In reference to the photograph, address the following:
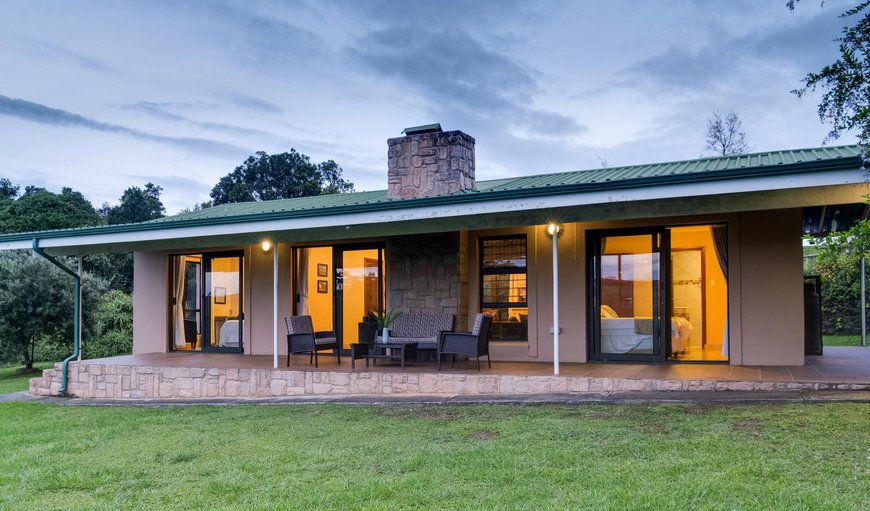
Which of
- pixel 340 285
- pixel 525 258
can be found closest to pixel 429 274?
pixel 525 258

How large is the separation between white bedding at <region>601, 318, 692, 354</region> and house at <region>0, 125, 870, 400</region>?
0.02 m

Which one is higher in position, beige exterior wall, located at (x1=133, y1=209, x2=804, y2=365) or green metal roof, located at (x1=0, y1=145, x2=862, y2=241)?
green metal roof, located at (x1=0, y1=145, x2=862, y2=241)

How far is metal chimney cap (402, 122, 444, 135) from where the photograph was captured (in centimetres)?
1038

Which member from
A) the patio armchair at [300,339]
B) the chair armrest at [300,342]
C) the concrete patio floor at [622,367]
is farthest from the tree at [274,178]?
the chair armrest at [300,342]

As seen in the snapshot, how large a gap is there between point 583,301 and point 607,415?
3682 mm

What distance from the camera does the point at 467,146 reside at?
1021cm

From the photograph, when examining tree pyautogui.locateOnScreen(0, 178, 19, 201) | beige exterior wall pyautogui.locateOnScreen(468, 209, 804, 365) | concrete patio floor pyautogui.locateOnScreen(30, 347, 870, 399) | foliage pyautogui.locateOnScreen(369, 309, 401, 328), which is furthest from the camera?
tree pyautogui.locateOnScreen(0, 178, 19, 201)

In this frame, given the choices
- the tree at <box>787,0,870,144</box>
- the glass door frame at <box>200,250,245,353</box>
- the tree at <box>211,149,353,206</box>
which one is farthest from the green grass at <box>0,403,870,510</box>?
the tree at <box>211,149,353,206</box>

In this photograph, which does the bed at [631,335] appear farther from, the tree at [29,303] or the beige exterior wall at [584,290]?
the tree at [29,303]

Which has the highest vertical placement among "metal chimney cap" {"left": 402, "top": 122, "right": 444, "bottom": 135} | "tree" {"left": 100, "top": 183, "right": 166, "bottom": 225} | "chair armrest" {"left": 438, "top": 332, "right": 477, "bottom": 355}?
"tree" {"left": 100, "top": 183, "right": 166, "bottom": 225}

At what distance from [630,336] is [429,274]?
3057mm

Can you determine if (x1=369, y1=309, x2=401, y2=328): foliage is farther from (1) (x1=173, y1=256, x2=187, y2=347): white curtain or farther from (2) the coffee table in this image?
(1) (x1=173, y1=256, x2=187, y2=347): white curtain

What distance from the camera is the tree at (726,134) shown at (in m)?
27.2

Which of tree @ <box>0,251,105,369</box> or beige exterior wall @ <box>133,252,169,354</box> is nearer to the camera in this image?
beige exterior wall @ <box>133,252,169,354</box>
